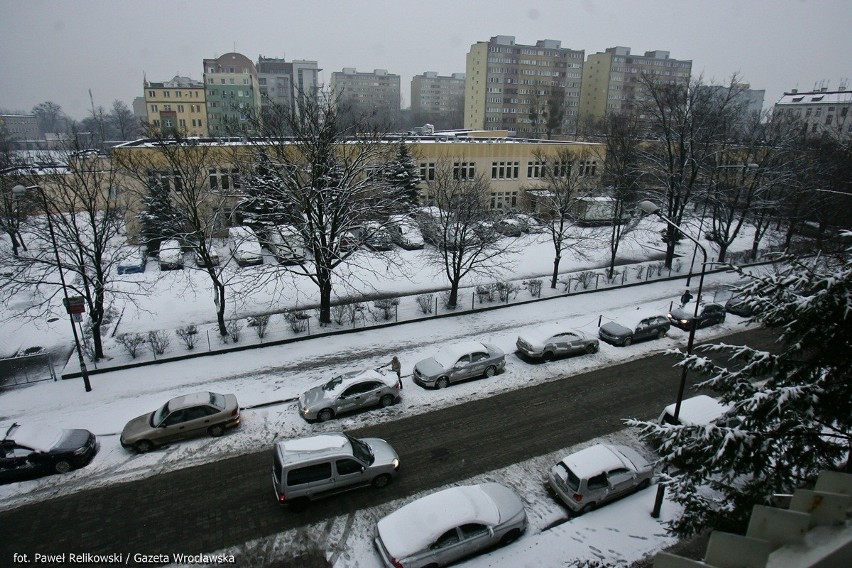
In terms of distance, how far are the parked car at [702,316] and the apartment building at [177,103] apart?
84182mm

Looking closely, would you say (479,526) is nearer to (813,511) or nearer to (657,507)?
(657,507)

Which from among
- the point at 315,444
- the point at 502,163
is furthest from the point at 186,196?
the point at 502,163

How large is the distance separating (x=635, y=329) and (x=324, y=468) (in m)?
14.6

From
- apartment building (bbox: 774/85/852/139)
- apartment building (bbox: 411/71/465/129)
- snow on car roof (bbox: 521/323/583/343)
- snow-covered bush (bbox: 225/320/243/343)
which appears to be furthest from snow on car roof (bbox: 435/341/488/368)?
apartment building (bbox: 411/71/465/129)

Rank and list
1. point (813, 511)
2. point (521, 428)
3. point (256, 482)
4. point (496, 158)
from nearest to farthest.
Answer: point (813, 511), point (256, 482), point (521, 428), point (496, 158)

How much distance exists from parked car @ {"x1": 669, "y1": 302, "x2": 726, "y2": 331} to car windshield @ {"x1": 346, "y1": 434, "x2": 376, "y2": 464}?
16538 mm

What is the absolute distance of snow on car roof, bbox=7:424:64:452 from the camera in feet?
39.4

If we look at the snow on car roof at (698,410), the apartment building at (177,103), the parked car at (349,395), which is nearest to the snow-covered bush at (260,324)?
the parked car at (349,395)

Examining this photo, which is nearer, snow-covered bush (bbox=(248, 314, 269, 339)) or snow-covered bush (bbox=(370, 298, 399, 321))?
snow-covered bush (bbox=(248, 314, 269, 339))

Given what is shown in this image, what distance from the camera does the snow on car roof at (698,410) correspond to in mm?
13359

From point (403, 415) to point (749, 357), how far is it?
10.2 metres

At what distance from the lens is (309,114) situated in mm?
19500

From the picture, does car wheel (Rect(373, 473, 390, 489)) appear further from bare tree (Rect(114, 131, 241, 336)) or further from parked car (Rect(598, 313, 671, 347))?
parked car (Rect(598, 313, 671, 347))

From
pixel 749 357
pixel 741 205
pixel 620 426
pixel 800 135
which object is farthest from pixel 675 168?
pixel 749 357
